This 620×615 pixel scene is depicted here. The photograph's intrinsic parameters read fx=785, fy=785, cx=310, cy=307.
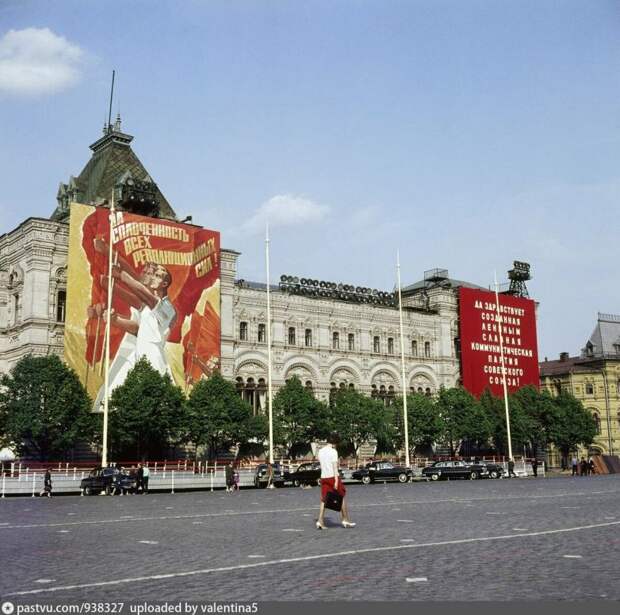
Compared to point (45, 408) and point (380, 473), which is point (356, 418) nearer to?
point (380, 473)

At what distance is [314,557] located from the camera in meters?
12.2

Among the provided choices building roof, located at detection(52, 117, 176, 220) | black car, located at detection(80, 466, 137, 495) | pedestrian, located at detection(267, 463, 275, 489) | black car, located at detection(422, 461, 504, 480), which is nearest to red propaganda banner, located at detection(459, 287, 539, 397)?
black car, located at detection(422, 461, 504, 480)

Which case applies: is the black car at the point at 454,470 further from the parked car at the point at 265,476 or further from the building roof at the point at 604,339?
the building roof at the point at 604,339

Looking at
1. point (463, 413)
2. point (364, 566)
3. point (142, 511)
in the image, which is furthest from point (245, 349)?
point (364, 566)

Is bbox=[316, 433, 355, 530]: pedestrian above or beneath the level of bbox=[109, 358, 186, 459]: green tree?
beneath

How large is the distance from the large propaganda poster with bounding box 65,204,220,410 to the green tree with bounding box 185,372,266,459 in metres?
4.04

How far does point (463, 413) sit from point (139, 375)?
32.8 m

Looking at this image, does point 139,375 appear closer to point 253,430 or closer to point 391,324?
point 253,430

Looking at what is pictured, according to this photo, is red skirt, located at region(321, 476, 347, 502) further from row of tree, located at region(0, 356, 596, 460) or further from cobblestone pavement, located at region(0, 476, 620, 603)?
row of tree, located at region(0, 356, 596, 460)

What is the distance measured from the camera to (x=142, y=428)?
54781 millimetres

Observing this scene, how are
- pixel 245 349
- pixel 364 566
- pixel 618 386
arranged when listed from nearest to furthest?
pixel 364 566, pixel 245 349, pixel 618 386

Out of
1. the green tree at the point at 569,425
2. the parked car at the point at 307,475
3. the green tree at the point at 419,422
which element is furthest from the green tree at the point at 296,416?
the green tree at the point at 569,425

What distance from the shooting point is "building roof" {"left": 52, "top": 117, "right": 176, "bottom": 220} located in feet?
225

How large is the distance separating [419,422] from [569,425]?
2422 centimetres
